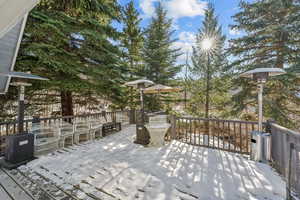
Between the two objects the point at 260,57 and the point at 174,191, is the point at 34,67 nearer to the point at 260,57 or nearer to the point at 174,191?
the point at 174,191

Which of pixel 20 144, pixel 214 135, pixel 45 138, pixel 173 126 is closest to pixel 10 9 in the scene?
pixel 20 144

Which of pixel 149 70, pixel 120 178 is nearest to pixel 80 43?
pixel 149 70

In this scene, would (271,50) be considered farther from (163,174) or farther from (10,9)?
(10,9)

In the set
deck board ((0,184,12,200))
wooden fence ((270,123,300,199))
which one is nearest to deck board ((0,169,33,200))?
deck board ((0,184,12,200))

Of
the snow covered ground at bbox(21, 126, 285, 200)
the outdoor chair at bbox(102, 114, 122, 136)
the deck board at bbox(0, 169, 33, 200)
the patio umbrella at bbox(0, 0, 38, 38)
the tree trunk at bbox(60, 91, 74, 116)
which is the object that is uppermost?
the patio umbrella at bbox(0, 0, 38, 38)

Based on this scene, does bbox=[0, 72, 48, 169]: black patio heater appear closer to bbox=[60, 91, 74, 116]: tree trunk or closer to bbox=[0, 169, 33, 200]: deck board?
bbox=[0, 169, 33, 200]: deck board

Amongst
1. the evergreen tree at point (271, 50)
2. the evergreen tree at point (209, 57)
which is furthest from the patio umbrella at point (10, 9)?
the evergreen tree at point (209, 57)

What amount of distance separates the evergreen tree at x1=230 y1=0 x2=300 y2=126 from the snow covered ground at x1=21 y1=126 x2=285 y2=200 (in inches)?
218

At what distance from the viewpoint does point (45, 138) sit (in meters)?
4.11

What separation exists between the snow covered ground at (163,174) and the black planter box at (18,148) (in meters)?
0.26

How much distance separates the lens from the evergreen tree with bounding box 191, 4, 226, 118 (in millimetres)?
10477

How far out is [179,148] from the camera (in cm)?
423

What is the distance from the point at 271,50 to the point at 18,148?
1101cm

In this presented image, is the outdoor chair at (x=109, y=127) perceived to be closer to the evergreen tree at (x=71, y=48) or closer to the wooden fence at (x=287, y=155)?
the evergreen tree at (x=71, y=48)
